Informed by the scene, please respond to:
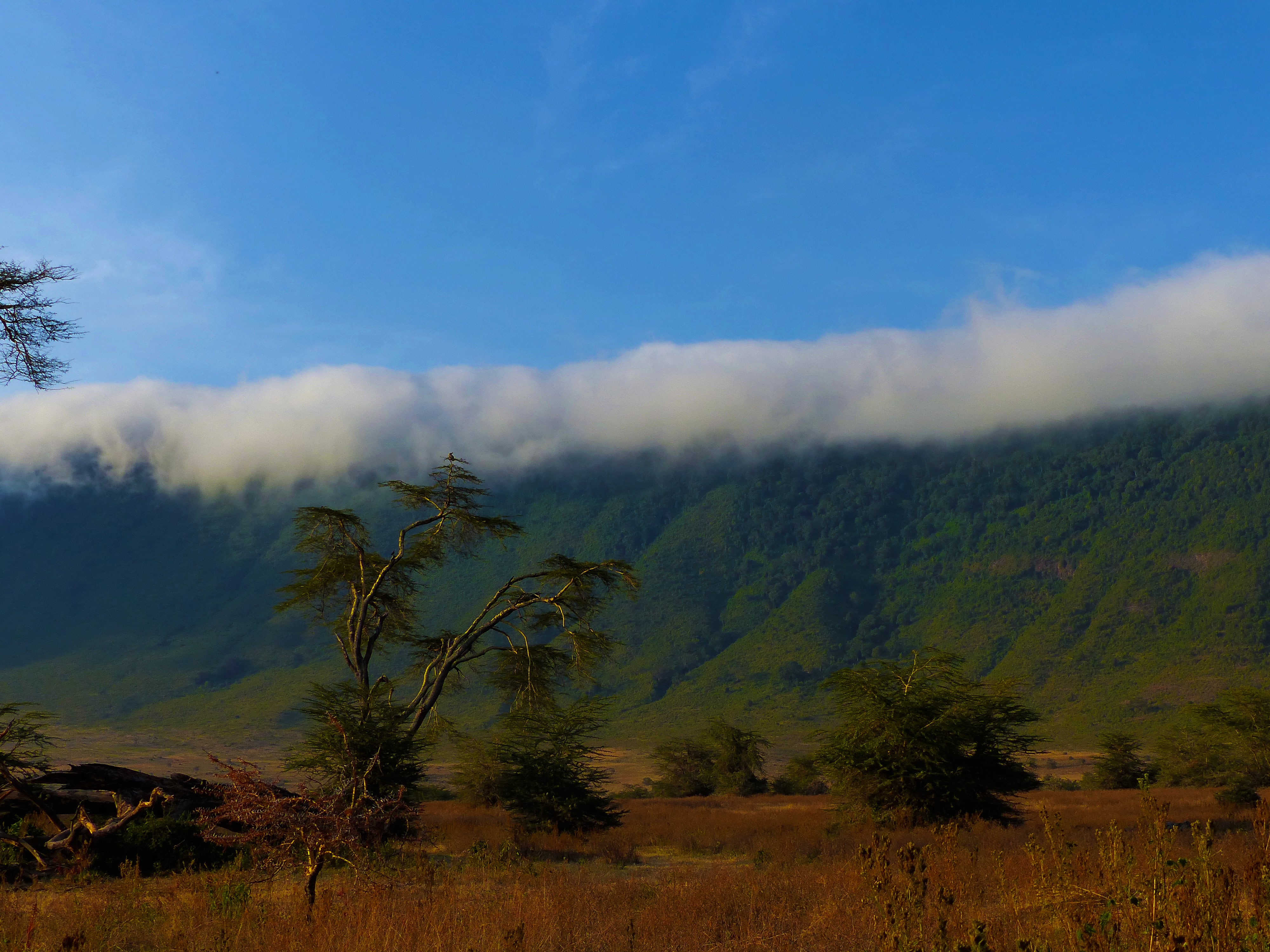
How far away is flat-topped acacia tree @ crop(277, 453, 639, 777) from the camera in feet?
83.6

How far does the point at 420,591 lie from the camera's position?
28.3 meters

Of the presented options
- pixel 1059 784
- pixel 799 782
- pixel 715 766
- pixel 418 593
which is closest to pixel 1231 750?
pixel 1059 784

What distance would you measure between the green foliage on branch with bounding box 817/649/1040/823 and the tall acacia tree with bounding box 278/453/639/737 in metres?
7.34

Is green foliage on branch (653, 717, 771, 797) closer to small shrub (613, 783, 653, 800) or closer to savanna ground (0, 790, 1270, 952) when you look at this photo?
small shrub (613, 783, 653, 800)

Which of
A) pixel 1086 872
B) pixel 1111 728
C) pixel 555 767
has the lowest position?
pixel 1111 728

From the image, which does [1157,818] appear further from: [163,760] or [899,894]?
[163,760]

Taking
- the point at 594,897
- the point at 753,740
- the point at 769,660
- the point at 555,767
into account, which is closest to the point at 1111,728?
the point at 769,660

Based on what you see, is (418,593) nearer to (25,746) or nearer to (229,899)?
(25,746)

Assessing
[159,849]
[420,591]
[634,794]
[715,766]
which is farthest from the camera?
[715,766]

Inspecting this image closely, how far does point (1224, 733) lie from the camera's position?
40.2 metres

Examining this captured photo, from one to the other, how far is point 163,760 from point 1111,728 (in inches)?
4761

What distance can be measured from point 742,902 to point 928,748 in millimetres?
11229

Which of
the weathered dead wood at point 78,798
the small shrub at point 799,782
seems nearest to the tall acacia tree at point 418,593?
the weathered dead wood at point 78,798

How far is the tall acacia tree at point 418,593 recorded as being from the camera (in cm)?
2550
